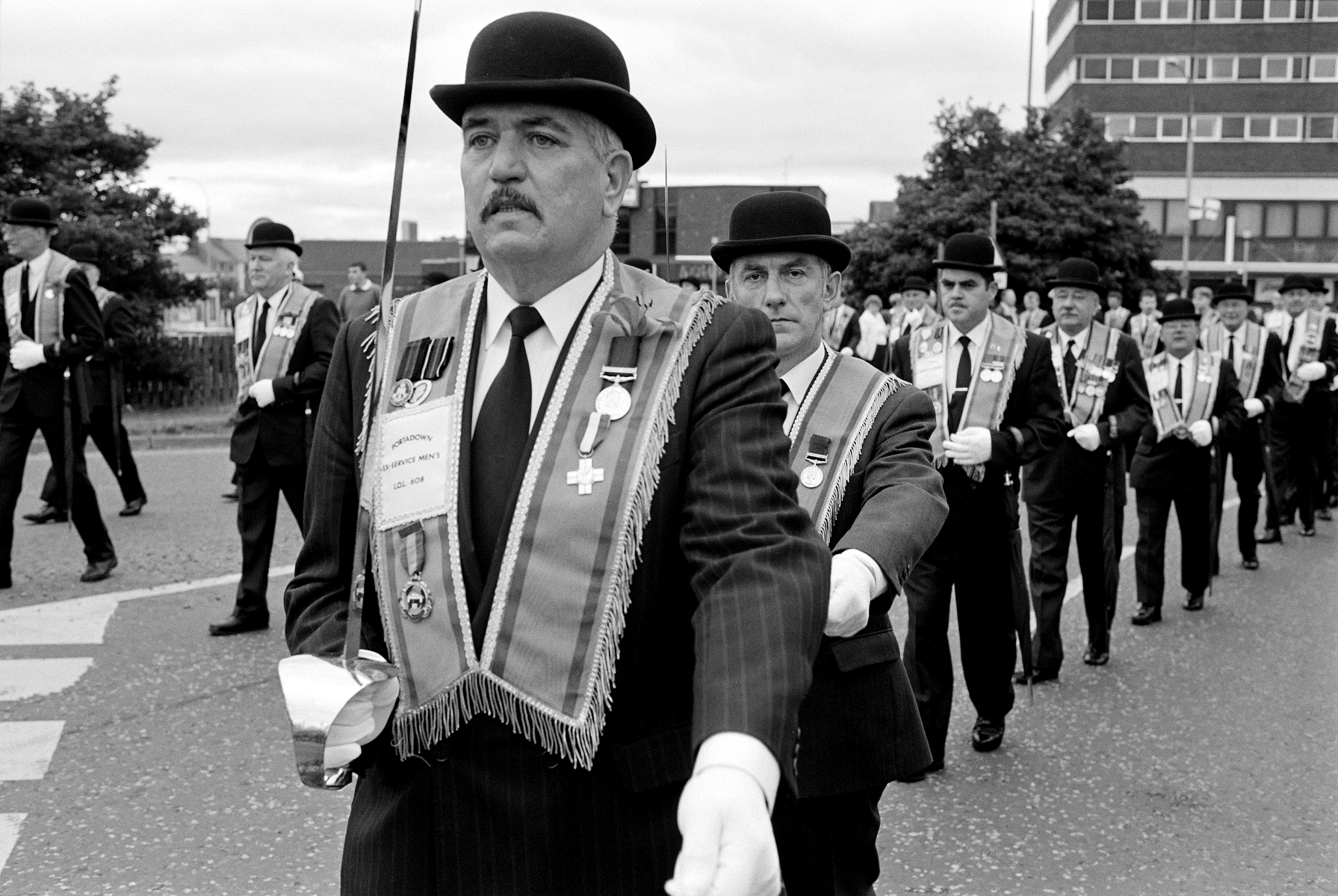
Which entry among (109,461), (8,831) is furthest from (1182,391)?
(109,461)

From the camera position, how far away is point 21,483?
29.0 feet

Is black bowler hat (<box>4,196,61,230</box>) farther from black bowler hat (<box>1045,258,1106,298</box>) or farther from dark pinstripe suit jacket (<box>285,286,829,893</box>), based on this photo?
dark pinstripe suit jacket (<box>285,286,829,893</box>)

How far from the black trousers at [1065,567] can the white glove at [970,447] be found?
1.77 meters

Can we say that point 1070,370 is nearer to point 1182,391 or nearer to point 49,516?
point 1182,391

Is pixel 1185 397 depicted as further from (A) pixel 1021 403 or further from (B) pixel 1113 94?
(B) pixel 1113 94

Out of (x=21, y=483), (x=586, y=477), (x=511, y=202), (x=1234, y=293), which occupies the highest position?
(x=511, y=202)

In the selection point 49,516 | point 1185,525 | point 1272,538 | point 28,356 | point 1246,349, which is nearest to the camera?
point 28,356

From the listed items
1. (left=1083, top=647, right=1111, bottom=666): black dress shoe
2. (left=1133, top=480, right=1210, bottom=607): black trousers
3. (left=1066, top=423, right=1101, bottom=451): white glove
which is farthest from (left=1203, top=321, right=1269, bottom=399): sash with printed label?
(left=1083, top=647, right=1111, bottom=666): black dress shoe

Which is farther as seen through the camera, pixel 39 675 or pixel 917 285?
pixel 917 285

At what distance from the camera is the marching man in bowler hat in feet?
28.8

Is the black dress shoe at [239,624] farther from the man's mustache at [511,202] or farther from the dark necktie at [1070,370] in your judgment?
the man's mustache at [511,202]

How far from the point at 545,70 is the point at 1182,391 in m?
7.96

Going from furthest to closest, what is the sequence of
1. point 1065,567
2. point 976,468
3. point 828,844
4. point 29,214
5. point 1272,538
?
point 1272,538, point 29,214, point 1065,567, point 976,468, point 828,844

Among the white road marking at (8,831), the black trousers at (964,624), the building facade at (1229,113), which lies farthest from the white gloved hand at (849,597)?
the building facade at (1229,113)
